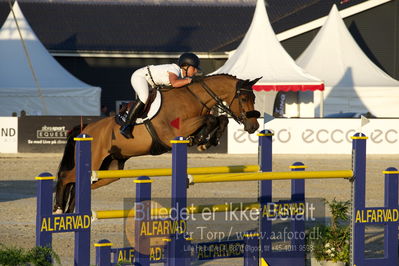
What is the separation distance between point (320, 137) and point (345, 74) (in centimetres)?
748

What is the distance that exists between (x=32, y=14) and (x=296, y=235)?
36.5 meters

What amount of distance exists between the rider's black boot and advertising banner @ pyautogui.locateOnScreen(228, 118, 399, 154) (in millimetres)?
14646

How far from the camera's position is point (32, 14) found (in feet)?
144

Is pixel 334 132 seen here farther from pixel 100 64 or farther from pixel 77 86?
pixel 100 64

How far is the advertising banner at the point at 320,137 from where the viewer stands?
25.6 meters

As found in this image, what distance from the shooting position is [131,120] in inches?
432

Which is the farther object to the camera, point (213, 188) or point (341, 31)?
point (341, 31)

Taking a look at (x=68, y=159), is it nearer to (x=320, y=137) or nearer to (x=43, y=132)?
(x=43, y=132)

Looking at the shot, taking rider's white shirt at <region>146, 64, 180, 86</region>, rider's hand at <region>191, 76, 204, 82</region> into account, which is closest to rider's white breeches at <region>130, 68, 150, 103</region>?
rider's white shirt at <region>146, 64, 180, 86</region>

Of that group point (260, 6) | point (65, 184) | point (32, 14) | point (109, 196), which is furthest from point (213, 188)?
point (32, 14)

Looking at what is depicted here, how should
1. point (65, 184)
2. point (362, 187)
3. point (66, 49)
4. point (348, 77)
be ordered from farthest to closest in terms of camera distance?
point (66, 49)
point (348, 77)
point (65, 184)
point (362, 187)

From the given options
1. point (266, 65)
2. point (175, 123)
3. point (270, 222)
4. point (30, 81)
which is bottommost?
point (270, 222)

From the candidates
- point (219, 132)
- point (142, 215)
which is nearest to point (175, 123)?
point (219, 132)

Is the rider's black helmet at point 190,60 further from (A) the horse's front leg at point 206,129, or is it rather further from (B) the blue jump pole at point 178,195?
(B) the blue jump pole at point 178,195
